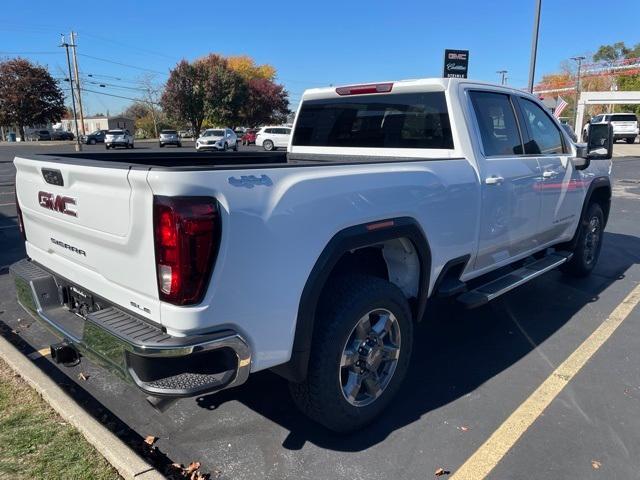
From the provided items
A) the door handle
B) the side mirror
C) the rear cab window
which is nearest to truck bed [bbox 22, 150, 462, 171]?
the rear cab window

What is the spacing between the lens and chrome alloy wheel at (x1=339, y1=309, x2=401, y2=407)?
2885 mm

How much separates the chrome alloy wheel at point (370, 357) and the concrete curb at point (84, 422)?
108 cm

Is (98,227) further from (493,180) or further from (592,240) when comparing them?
(592,240)

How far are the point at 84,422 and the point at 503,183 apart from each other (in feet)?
10.5

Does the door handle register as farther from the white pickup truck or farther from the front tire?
the front tire

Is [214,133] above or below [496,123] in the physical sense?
below

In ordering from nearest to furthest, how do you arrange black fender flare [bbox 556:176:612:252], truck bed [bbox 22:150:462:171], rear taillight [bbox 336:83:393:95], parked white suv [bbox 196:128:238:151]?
truck bed [bbox 22:150:462:171] < rear taillight [bbox 336:83:393:95] < black fender flare [bbox 556:176:612:252] < parked white suv [bbox 196:128:238:151]

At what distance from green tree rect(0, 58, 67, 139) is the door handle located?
7547 centimetres

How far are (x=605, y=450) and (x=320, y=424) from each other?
5.20ft

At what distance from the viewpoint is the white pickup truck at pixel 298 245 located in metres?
2.17

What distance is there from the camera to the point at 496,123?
13.5ft

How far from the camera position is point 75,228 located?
2674mm

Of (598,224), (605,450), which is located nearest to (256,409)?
(605,450)

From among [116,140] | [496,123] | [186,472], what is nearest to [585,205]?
[496,123]
